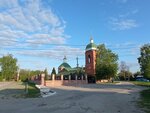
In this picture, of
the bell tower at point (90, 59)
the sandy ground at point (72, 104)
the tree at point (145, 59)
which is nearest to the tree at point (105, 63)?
the bell tower at point (90, 59)

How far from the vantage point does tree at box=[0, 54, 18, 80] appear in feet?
360

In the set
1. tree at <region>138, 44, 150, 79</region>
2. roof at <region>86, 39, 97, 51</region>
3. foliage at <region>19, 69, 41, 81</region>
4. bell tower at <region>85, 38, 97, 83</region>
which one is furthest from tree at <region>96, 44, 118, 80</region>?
foliage at <region>19, 69, 41, 81</region>

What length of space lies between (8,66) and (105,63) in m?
50.2

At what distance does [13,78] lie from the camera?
11625cm

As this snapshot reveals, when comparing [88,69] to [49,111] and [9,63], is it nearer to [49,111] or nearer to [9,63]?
[9,63]

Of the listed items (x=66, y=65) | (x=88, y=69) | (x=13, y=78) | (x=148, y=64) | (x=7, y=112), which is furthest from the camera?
(x=13, y=78)

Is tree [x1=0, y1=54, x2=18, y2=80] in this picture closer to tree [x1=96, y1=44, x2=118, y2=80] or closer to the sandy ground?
tree [x1=96, y1=44, x2=118, y2=80]

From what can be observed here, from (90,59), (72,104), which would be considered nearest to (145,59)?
(90,59)

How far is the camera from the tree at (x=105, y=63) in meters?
73.6

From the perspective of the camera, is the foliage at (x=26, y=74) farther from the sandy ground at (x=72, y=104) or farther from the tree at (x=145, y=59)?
the sandy ground at (x=72, y=104)

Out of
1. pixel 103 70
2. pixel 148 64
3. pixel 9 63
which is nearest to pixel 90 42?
pixel 103 70

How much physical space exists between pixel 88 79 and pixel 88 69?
8.28 meters

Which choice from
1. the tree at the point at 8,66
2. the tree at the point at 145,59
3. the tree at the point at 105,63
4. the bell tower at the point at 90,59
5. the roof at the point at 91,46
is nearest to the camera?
the tree at the point at 145,59

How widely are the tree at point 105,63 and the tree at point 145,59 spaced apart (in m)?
18.1
